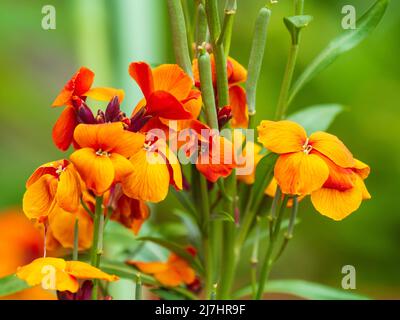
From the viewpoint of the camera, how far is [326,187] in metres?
0.62

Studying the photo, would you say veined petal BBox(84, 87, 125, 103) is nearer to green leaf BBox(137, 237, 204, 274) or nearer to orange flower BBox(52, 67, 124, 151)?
orange flower BBox(52, 67, 124, 151)

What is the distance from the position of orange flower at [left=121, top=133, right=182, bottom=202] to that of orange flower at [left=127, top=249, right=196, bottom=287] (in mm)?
176

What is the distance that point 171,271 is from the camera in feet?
2.49

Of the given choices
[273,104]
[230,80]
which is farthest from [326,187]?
[273,104]

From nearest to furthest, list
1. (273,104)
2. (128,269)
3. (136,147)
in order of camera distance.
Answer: (136,147), (128,269), (273,104)

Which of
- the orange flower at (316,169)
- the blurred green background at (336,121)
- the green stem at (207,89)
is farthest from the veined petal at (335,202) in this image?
the blurred green background at (336,121)

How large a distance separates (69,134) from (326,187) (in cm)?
22

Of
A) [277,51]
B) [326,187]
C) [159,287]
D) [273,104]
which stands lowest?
[159,287]

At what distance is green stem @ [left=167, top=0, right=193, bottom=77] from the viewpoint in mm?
647

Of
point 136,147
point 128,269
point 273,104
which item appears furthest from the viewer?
point 273,104

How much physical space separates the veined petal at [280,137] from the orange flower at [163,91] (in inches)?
2.4

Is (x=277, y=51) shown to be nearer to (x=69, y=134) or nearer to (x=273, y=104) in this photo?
(x=273, y=104)

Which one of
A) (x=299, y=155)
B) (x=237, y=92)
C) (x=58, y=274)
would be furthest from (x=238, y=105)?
(x=58, y=274)

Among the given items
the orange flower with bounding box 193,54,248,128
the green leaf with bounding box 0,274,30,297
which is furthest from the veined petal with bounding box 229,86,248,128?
the green leaf with bounding box 0,274,30,297
